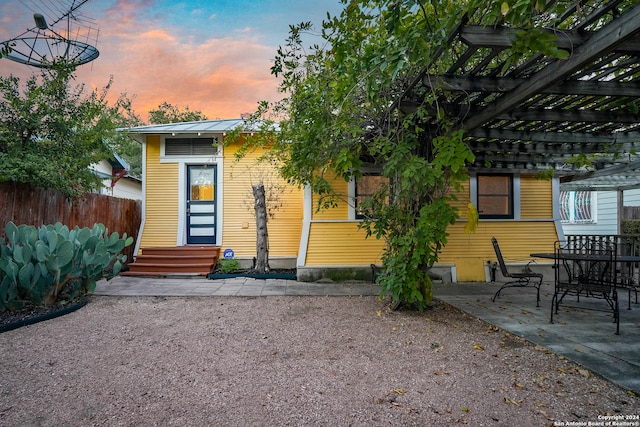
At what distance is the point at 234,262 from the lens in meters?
7.80

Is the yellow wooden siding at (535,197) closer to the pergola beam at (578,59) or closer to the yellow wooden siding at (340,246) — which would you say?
the yellow wooden siding at (340,246)

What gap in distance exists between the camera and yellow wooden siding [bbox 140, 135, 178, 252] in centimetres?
842

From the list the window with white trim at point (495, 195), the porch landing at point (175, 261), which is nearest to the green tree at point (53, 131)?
the porch landing at point (175, 261)

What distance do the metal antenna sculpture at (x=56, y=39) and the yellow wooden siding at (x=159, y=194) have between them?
2.38 m

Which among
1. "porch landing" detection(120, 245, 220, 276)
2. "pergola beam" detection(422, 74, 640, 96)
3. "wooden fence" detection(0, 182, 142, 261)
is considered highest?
"pergola beam" detection(422, 74, 640, 96)

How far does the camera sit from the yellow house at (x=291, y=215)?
7348 mm

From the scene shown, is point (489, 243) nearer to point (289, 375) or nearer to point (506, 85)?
point (506, 85)

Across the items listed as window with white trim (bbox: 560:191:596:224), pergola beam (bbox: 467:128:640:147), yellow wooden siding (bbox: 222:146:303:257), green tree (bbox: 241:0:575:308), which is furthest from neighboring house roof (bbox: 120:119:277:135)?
window with white trim (bbox: 560:191:596:224)

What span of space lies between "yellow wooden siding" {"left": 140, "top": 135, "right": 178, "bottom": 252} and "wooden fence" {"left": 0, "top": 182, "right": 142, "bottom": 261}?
2.41ft

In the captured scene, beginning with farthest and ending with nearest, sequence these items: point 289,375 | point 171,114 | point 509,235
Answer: point 171,114, point 509,235, point 289,375

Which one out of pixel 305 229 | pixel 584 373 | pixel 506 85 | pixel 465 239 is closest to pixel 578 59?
pixel 506 85

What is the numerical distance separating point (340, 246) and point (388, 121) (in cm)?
364

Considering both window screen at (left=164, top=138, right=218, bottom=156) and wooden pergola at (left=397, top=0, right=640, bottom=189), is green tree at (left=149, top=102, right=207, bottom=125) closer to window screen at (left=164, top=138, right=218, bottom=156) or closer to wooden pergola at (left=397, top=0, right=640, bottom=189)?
window screen at (left=164, top=138, right=218, bottom=156)

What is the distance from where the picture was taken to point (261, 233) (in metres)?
7.54
